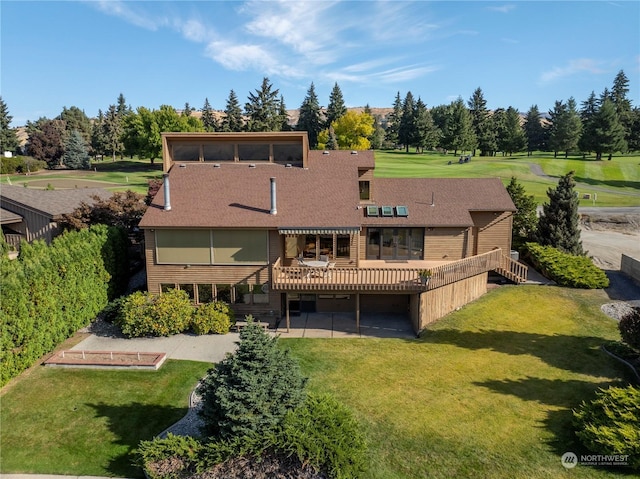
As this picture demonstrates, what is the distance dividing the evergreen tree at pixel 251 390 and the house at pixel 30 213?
2178cm

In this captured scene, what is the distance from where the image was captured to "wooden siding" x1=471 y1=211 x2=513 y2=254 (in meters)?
25.6

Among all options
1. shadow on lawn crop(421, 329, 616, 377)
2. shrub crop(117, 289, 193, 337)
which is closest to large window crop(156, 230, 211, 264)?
shrub crop(117, 289, 193, 337)

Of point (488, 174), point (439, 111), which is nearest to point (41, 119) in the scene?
point (439, 111)

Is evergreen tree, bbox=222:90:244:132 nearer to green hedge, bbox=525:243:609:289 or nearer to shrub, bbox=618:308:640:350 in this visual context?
green hedge, bbox=525:243:609:289

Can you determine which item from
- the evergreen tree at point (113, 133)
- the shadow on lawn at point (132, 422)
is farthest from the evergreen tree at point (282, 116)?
the shadow on lawn at point (132, 422)

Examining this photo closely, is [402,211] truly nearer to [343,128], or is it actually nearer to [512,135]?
[343,128]

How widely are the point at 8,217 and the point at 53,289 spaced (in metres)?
13.5

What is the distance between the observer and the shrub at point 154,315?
20.3 meters

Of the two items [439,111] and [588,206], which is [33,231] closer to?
[588,206]

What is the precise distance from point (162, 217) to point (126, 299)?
4708 mm

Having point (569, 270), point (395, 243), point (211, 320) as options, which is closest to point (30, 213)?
point (211, 320)

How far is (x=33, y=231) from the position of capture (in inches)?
1105

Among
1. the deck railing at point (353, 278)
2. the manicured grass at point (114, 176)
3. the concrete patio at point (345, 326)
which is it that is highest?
the manicured grass at point (114, 176)

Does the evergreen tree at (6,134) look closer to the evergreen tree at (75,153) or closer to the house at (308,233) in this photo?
the evergreen tree at (75,153)
